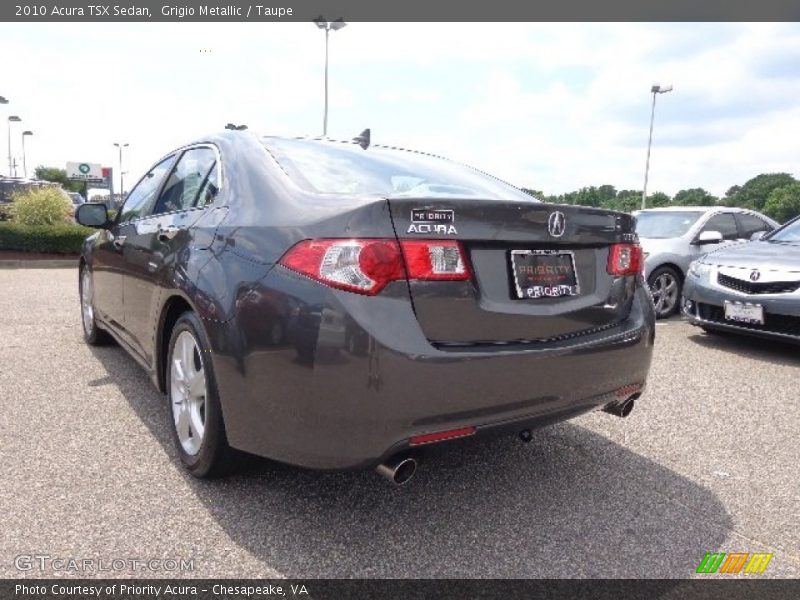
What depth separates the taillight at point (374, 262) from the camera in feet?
6.26

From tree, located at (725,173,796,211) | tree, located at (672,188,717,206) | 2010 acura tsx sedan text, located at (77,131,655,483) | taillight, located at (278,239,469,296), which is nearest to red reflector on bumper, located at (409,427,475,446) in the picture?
2010 acura tsx sedan text, located at (77,131,655,483)

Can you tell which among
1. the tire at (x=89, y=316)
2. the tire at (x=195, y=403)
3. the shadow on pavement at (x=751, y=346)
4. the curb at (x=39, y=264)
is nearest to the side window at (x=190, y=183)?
the tire at (x=195, y=403)

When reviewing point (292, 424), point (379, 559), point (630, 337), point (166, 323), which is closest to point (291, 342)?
point (292, 424)

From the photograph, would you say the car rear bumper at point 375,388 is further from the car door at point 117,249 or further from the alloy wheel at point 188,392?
the car door at point 117,249

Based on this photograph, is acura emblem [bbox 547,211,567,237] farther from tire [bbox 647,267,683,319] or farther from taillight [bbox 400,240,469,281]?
tire [bbox 647,267,683,319]

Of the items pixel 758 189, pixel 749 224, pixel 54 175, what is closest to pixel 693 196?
pixel 758 189

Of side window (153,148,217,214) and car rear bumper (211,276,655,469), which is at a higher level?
side window (153,148,217,214)

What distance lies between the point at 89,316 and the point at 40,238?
1016 centimetres

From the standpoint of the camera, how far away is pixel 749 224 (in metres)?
8.77

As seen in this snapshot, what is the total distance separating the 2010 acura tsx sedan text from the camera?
74.8 inches

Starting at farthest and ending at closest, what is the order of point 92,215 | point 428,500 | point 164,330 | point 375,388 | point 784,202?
point 784,202, point 92,215, point 164,330, point 428,500, point 375,388

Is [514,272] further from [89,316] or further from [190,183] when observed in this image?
[89,316]

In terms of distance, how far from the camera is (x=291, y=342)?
1.95 meters

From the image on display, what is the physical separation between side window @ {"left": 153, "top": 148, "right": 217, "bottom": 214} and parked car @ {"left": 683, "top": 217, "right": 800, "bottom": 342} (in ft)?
15.2
